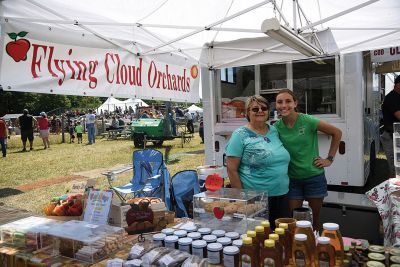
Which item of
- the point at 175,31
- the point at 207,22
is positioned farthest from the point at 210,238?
the point at 175,31

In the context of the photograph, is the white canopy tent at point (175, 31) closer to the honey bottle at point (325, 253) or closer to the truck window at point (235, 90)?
the truck window at point (235, 90)

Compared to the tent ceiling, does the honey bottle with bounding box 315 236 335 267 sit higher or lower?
lower

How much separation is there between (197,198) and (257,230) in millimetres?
792

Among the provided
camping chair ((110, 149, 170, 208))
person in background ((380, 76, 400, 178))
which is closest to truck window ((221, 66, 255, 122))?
camping chair ((110, 149, 170, 208))

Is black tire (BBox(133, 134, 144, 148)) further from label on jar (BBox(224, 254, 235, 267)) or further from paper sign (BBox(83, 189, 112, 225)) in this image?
label on jar (BBox(224, 254, 235, 267))

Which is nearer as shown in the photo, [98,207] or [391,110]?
[98,207]

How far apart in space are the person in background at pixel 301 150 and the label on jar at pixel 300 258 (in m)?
1.41

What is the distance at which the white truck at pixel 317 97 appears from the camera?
15.8 feet

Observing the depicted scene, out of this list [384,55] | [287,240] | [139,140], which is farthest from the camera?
[139,140]

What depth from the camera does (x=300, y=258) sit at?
1606 mm

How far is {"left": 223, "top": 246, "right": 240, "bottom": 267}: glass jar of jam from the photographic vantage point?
5.72ft

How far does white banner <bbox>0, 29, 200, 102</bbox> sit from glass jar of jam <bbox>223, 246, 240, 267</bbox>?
2046 millimetres

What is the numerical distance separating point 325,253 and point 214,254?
59 centimetres

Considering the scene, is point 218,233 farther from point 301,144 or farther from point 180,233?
point 301,144
